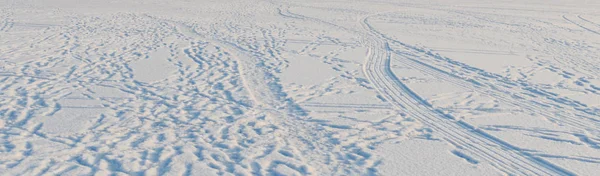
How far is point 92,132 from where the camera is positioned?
A: 6.95m

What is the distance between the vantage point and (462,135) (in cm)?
719

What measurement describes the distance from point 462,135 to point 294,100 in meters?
2.84

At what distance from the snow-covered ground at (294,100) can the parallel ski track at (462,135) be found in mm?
31

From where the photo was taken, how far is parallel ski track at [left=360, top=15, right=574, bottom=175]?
618 centimetres

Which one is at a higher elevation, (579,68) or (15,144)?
(15,144)

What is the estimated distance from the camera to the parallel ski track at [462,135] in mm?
6176

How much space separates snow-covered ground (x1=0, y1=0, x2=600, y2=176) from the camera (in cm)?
623

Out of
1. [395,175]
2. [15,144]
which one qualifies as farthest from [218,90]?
[395,175]

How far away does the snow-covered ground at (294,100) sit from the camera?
245 inches

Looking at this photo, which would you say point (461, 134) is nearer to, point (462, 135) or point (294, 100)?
point (462, 135)

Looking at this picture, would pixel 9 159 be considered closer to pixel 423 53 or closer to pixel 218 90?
pixel 218 90

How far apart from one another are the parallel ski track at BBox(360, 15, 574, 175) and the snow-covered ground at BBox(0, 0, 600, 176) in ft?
0.10

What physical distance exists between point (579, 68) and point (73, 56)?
1151cm

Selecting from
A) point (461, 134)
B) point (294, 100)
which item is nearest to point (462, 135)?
point (461, 134)
